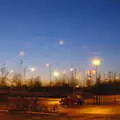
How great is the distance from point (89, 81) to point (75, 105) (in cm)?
4229

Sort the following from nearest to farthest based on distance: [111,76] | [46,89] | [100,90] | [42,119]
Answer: [42,119]
[46,89]
[100,90]
[111,76]

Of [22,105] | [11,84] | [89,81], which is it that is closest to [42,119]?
[22,105]

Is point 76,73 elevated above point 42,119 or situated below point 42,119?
above

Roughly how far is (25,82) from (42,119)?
58198 mm

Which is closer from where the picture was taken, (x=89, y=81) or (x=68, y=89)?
(x=68, y=89)

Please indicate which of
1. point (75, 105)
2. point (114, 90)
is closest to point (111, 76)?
point (114, 90)

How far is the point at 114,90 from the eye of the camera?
89625 millimetres

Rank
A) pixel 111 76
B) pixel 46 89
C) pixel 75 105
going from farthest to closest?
pixel 111 76, pixel 46 89, pixel 75 105

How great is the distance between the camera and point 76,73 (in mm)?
91625

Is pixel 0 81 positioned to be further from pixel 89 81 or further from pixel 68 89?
pixel 89 81

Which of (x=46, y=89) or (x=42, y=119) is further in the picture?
(x=46, y=89)

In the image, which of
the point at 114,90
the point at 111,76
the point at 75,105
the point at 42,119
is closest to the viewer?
the point at 42,119

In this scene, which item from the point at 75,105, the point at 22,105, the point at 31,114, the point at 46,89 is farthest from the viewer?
the point at 46,89

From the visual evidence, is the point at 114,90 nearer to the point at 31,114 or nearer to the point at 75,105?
the point at 75,105
